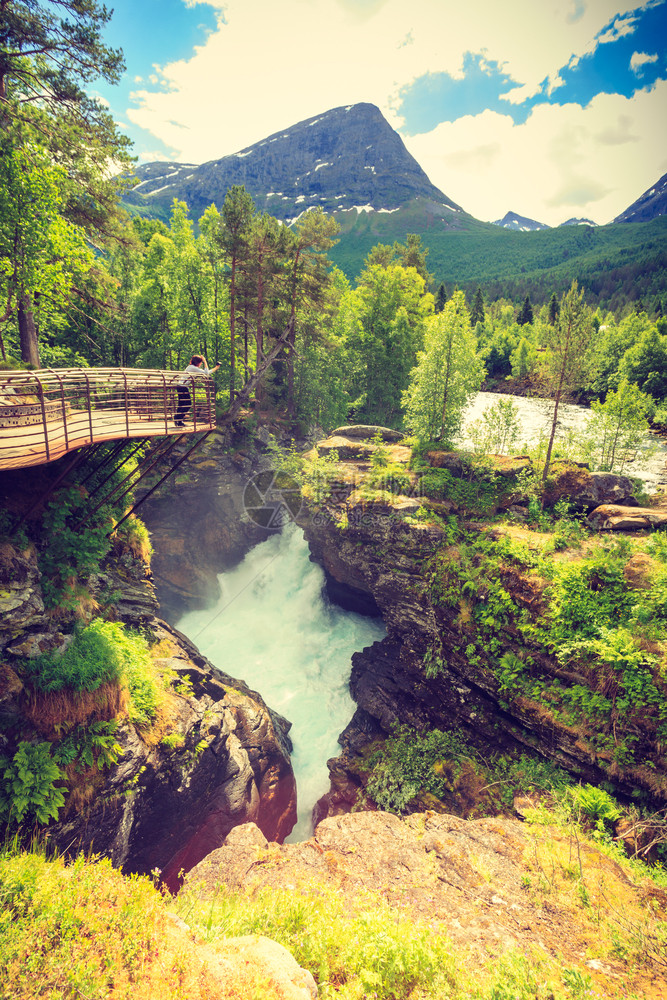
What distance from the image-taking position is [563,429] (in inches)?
991

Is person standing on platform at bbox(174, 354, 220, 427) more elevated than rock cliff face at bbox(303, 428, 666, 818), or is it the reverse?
person standing on platform at bbox(174, 354, 220, 427)

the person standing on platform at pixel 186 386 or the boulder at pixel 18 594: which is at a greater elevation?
the person standing on platform at pixel 186 386

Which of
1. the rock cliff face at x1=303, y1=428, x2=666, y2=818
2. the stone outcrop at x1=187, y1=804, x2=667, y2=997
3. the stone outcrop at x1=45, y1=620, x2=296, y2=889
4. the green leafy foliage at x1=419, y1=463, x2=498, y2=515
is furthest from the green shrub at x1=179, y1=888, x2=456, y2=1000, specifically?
the green leafy foliage at x1=419, y1=463, x2=498, y2=515

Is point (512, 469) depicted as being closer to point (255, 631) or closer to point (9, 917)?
point (255, 631)

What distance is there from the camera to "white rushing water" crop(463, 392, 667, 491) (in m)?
20.1

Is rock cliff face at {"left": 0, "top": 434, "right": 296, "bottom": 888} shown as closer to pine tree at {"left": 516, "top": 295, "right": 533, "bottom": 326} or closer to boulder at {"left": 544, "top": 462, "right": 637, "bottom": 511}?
boulder at {"left": 544, "top": 462, "right": 637, "bottom": 511}

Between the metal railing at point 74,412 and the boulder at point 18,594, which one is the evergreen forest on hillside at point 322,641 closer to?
the boulder at point 18,594

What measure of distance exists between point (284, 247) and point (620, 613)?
87.5ft

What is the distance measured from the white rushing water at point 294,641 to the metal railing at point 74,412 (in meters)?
13.5

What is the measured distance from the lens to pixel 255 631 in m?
22.3

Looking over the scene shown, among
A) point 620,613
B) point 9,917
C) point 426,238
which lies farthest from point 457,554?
point 426,238

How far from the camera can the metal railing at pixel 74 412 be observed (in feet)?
26.3

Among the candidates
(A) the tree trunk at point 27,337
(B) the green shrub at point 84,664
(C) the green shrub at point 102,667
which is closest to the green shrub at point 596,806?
(C) the green shrub at point 102,667

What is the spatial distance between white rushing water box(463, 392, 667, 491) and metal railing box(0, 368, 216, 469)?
16.8 metres
